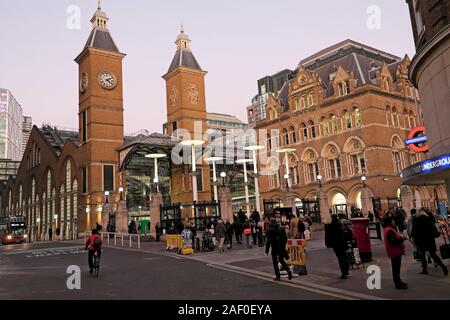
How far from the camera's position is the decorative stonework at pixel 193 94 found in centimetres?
6384

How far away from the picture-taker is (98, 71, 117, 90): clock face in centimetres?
5603

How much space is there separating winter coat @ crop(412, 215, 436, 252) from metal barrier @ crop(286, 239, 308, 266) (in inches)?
122

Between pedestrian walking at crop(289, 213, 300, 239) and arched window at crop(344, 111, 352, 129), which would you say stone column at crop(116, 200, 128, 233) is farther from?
arched window at crop(344, 111, 352, 129)

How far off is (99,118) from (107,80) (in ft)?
19.2

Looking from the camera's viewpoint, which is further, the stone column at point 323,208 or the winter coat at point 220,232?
the stone column at point 323,208

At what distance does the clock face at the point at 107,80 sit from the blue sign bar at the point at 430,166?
1877 inches

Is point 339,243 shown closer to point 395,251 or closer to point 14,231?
point 395,251

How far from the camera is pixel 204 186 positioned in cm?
6056

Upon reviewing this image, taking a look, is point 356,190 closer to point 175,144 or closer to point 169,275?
point 175,144

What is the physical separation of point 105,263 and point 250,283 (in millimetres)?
8951

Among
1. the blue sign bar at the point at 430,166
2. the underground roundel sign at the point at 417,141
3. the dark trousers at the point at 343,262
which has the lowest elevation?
the dark trousers at the point at 343,262

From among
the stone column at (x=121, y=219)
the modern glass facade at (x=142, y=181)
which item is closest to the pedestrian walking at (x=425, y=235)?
the stone column at (x=121, y=219)

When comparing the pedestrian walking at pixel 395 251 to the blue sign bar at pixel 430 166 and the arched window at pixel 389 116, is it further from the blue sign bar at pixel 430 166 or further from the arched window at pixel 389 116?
the arched window at pixel 389 116

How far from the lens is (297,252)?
12.4 metres
